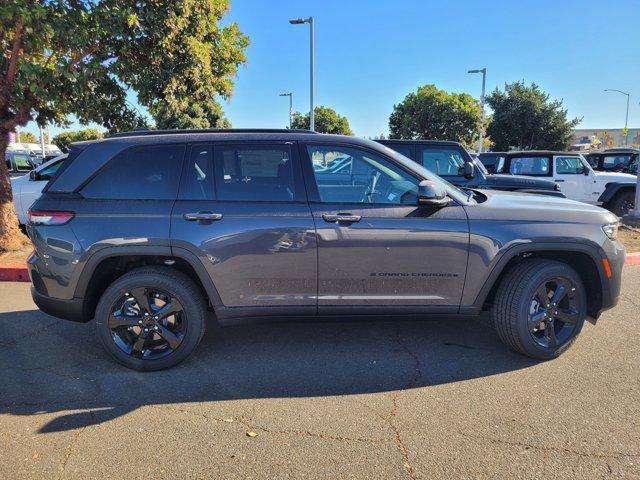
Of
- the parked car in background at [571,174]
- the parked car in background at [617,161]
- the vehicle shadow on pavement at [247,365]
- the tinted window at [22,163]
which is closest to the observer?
the vehicle shadow on pavement at [247,365]

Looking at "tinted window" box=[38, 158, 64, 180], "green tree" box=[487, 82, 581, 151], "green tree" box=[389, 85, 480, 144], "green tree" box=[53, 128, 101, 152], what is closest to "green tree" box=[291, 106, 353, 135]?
"green tree" box=[389, 85, 480, 144]

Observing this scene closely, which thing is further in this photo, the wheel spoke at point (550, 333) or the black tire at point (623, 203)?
A: the black tire at point (623, 203)

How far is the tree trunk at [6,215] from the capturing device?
746 centimetres

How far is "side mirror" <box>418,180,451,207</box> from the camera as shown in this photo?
11.2ft

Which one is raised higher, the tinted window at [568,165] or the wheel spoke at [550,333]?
the tinted window at [568,165]

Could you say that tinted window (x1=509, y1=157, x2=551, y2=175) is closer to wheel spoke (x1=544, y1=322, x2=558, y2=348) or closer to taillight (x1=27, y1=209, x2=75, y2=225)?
wheel spoke (x1=544, y1=322, x2=558, y2=348)

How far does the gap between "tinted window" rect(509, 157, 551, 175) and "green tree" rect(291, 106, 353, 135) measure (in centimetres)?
3923

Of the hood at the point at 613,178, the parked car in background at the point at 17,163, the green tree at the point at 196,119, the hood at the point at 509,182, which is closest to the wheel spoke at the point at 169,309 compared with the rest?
the hood at the point at 509,182

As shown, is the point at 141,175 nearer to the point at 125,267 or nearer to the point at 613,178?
the point at 125,267

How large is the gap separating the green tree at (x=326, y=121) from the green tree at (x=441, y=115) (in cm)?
1291

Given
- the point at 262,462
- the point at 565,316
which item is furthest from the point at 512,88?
the point at 262,462

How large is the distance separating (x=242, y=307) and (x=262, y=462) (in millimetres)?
1292

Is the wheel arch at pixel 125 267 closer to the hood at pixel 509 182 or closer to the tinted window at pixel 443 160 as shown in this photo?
the tinted window at pixel 443 160

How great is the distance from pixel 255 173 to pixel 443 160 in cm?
505
